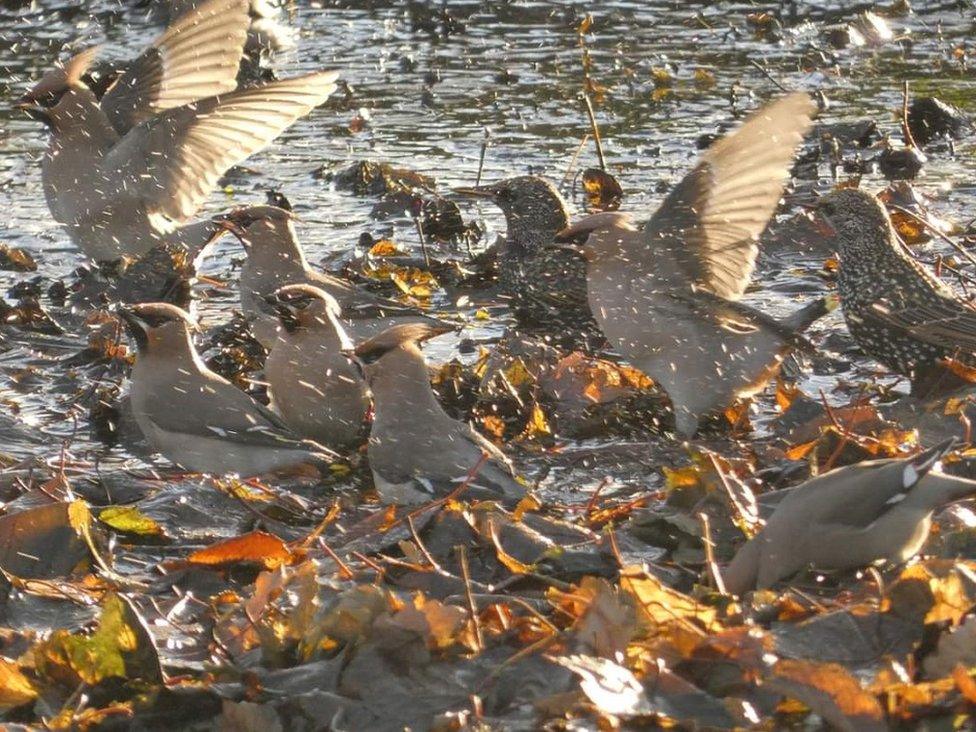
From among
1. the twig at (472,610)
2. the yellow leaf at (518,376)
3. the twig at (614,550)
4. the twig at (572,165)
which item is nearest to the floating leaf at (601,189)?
the twig at (572,165)

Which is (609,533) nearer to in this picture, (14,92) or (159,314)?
(159,314)

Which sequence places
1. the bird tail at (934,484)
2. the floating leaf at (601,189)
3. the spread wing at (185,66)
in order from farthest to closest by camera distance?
the floating leaf at (601,189) < the spread wing at (185,66) < the bird tail at (934,484)

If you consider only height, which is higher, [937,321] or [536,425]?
[937,321]

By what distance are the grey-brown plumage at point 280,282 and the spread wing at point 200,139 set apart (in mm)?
931

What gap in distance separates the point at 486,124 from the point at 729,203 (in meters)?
4.75

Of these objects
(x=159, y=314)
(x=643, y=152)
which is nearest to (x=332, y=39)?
(x=643, y=152)

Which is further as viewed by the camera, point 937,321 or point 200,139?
point 200,139

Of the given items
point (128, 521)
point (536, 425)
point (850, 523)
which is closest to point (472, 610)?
point (850, 523)

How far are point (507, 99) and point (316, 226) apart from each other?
8.94 ft

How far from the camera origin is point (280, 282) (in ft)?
24.8

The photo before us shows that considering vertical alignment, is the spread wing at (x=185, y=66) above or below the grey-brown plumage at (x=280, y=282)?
above

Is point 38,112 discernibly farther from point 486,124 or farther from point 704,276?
point 704,276

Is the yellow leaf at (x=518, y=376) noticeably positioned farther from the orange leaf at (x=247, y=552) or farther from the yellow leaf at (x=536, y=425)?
the orange leaf at (x=247, y=552)

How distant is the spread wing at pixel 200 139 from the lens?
28.9ft
